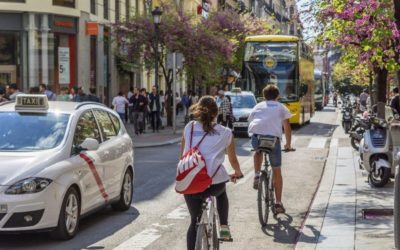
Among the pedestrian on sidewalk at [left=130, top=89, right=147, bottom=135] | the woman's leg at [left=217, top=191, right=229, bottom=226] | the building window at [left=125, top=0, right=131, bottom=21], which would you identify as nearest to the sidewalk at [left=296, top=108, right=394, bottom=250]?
the woman's leg at [left=217, top=191, right=229, bottom=226]

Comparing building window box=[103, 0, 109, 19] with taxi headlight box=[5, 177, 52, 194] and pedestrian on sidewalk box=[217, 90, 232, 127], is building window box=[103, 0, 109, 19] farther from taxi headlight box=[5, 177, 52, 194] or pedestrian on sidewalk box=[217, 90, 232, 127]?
taxi headlight box=[5, 177, 52, 194]

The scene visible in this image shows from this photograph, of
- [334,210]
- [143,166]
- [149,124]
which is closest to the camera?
[334,210]

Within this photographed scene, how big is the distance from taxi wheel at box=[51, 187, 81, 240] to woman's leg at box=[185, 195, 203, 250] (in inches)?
89.2

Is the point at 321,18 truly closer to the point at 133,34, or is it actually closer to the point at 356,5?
the point at 356,5

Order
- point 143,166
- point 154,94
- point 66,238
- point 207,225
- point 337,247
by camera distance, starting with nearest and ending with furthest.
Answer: point 207,225, point 337,247, point 66,238, point 143,166, point 154,94

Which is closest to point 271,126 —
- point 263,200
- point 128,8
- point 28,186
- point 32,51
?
point 263,200

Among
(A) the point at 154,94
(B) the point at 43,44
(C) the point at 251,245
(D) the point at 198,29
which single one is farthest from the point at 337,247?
(D) the point at 198,29

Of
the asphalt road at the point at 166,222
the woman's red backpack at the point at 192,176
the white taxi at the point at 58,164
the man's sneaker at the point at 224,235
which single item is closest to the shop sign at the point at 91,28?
the asphalt road at the point at 166,222

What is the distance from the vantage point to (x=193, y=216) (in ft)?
20.5

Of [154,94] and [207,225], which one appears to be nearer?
[207,225]

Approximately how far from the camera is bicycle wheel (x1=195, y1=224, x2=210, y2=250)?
19.4 ft

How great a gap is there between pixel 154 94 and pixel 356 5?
18.6m

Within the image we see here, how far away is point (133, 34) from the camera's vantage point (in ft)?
106

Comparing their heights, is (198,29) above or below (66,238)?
above
